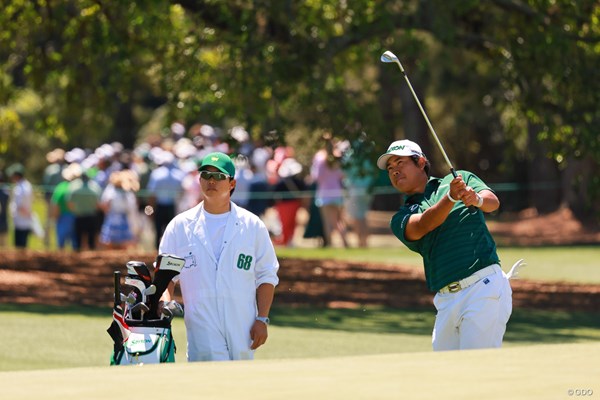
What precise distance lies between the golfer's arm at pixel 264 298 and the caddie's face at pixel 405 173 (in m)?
0.92

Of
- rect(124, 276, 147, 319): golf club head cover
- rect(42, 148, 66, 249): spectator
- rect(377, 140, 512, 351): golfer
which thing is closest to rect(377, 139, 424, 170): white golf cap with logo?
rect(377, 140, 512, 351): golfer

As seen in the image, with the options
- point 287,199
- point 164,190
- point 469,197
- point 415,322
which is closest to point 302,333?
point 415,322

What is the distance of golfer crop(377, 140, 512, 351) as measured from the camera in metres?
8.13

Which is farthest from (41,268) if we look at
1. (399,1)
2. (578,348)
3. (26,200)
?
(578,348)

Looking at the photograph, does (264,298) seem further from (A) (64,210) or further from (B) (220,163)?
(A) (64,210)

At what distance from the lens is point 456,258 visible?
8195mm

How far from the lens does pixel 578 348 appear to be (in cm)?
634

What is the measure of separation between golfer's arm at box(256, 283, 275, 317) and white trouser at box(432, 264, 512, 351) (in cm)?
95

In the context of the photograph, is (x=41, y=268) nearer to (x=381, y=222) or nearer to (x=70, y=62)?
(x=70, y=62)

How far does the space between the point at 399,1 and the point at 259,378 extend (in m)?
13.6

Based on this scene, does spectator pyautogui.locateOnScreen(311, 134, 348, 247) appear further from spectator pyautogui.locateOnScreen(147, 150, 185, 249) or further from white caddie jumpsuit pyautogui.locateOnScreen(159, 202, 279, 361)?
white caddie jumpsuit pyautogui.locateOnScreen(159, 202, 279, 361)

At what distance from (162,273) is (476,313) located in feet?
5.71

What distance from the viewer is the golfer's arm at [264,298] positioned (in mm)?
8195

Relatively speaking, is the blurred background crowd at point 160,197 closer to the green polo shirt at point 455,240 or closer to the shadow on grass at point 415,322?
the shadow on grass at point 415,322
